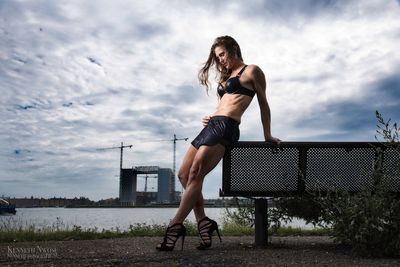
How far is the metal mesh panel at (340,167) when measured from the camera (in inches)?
203

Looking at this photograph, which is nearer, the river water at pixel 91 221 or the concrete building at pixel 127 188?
the river water at pixel 91 221

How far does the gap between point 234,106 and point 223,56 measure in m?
0.67

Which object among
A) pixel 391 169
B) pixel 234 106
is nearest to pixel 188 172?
pixel 234 106

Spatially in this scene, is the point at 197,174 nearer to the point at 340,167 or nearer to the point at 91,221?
the point at 340,167

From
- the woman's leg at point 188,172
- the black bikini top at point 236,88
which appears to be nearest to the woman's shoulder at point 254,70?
the black bikini top at point 236,88

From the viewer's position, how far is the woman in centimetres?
475

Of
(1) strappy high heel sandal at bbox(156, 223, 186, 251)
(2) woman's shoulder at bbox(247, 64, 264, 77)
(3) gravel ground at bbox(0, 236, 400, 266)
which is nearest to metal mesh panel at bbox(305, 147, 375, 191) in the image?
(3) gravel ground at bbox(0, 236, 400, 266)

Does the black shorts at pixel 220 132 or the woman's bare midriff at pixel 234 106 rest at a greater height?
the woman's bare midriff at pixel 234 106

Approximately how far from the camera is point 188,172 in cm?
498

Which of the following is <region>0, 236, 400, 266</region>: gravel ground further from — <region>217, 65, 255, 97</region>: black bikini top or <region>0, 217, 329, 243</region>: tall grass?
<region>217, 65, 255, 97</region>: black bikini top

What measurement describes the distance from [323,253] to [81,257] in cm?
260

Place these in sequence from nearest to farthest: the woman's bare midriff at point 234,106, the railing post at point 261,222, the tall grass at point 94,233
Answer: the woman's bare midriff at point 234,106, the railing post at point 261,222, the tall grass at point 94,233

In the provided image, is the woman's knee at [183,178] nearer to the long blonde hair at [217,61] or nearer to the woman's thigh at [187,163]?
the woman's thigh at [187,163]

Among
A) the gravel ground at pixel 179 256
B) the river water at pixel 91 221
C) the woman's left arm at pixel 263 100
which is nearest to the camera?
the gravel ground at pixel 179 256
